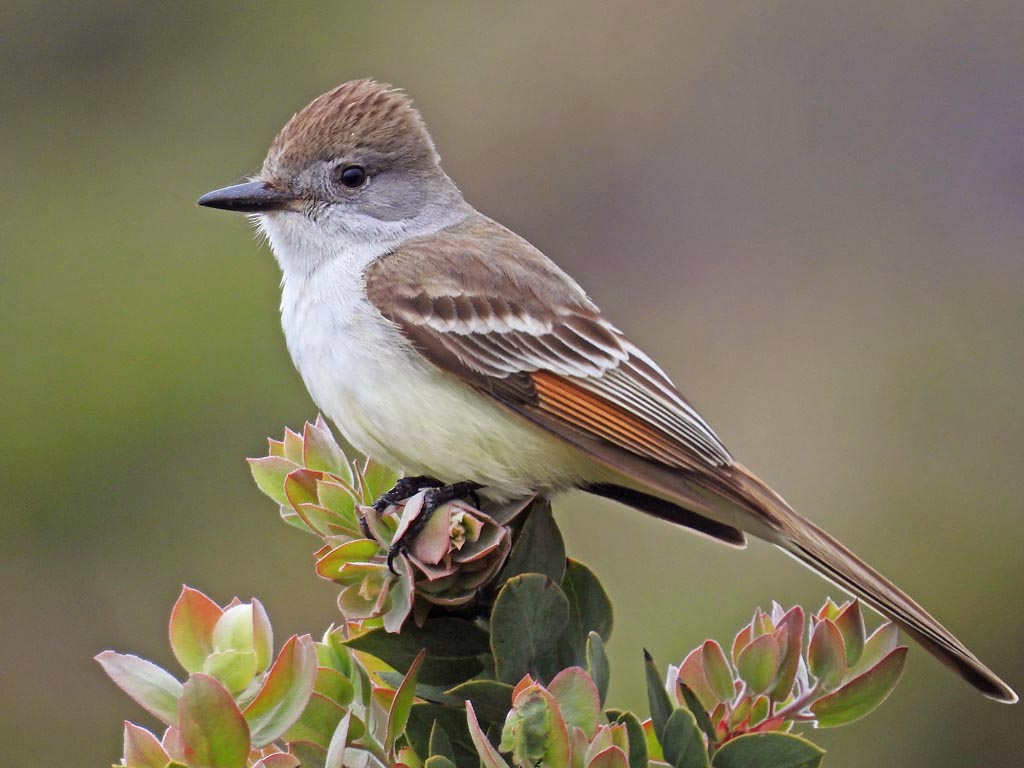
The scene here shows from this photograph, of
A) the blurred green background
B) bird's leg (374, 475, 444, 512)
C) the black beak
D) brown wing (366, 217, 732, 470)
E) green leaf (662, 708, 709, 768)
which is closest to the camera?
green leaf (662, 708, 709, 768)

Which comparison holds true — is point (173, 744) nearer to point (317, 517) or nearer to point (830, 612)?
point (317, 517)

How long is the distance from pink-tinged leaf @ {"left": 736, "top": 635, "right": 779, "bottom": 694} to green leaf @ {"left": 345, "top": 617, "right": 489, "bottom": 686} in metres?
0.40

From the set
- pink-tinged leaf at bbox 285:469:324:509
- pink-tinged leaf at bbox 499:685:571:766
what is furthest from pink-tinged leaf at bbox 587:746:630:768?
pink-tinged leaf at bbox 285:469:324:509

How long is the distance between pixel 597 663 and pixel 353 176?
192 cm

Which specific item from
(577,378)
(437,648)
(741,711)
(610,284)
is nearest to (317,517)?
(437,648)

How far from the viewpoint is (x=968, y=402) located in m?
5.28

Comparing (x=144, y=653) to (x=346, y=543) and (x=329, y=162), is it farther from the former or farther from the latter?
(x=346, y=543)

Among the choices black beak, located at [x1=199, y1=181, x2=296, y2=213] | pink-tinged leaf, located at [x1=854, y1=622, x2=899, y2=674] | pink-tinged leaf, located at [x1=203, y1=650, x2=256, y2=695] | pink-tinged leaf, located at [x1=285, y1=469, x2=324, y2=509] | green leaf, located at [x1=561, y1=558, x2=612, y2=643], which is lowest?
pink-tinged leaf, located at [x1=203, y1=650, x2=256, y2=695]

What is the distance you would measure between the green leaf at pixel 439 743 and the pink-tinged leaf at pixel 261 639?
0.25 m

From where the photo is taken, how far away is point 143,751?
70.6 inches

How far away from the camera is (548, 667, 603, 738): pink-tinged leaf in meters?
1.73

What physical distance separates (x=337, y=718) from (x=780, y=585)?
121 inches

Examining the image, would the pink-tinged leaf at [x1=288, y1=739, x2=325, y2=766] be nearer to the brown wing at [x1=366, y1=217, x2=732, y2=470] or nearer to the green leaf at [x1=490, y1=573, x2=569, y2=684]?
the green leaf at [x1=490, y1=573, x2=569, y2=684]

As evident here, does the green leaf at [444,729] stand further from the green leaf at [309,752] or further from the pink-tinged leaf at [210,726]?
the pink-tinged leaf at [210,726]
